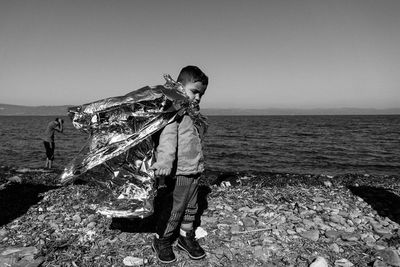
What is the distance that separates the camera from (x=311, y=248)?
455 centimetres

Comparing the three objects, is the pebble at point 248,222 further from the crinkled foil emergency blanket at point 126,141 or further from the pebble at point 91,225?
the pebble at point 91,225

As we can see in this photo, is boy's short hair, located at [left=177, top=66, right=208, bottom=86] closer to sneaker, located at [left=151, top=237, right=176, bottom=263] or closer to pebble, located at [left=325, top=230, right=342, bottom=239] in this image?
sneaker, located at [left=151, top=237, right=176, bottom=263]

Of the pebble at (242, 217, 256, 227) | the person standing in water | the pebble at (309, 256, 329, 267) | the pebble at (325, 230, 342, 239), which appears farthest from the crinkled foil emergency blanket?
the person standing in water

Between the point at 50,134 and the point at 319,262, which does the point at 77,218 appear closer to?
the point at 319,262

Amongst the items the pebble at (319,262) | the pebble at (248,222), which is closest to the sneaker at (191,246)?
the pebble at (248,222)

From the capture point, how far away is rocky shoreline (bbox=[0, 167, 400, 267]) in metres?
4.25

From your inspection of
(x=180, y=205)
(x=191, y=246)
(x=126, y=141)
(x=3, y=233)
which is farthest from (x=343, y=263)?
(x=3, y=233)

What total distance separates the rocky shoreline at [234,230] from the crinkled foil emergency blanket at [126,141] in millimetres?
516

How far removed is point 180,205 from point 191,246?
2.13 ft

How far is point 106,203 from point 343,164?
69.2ft

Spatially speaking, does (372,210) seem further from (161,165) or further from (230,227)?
(161,165)

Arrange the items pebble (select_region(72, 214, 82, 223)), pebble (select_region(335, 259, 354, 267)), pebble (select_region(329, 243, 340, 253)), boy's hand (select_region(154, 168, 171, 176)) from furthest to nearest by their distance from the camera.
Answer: pebble (select_region(72, 214, 82, 223)) → pebble (select_region(329, 243, 340, 253)) → pebble (select_region(335, 259, 354, 267)) → boy's hand (select_region(154, 168, 171, 176))

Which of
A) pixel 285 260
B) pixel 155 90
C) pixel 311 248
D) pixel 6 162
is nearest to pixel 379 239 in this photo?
pixel 311 248

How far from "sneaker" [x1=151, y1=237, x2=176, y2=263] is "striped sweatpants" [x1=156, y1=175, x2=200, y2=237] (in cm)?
9
